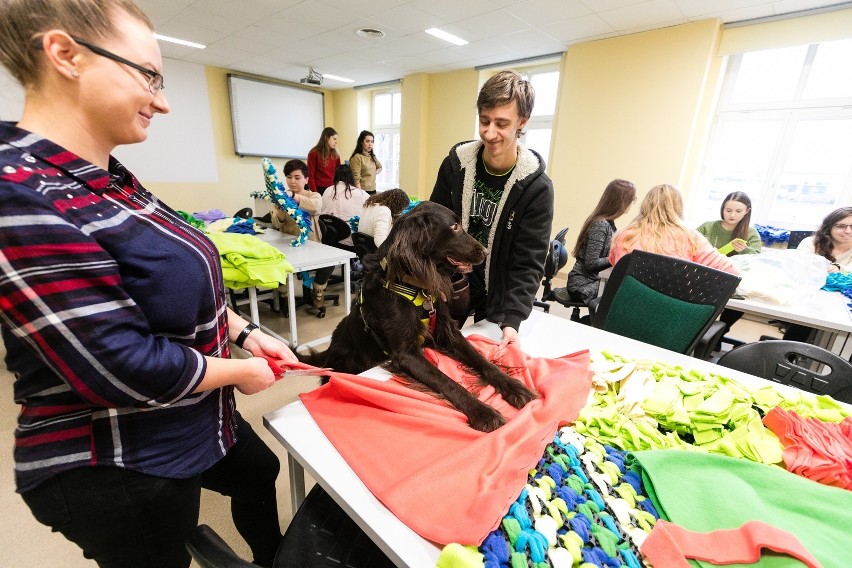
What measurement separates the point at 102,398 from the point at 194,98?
28.3ft

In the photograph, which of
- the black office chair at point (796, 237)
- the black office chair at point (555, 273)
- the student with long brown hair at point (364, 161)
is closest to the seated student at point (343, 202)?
the student with long brown hair at point (364, 161)

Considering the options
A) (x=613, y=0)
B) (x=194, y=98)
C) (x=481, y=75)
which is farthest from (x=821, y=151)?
(x=194, y=98)

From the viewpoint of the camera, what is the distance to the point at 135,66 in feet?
1.98

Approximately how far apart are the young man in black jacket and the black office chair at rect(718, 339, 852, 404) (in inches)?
32.0

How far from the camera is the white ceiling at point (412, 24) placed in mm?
3885

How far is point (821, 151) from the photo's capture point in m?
4.22

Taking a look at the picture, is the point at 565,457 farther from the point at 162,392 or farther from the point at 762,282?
the point at 762,282

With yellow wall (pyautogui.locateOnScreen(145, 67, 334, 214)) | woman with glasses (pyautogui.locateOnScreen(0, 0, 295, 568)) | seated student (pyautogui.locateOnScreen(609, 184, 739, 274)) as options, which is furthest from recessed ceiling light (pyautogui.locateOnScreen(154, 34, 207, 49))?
seated student (pyautogui.locateOnScreen(609, 184, 739, 274))

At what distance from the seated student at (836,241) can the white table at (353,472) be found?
257 centimetres

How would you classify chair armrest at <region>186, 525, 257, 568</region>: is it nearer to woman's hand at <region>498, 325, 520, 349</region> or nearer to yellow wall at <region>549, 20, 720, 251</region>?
woman's hand at <region>498, 325, 520, 349</region>

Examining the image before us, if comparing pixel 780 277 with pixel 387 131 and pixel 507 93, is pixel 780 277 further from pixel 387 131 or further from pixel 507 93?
pixel 387 131

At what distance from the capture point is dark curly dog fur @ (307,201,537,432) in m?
1.15

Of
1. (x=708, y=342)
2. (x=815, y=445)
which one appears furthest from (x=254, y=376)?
(x=708, y=342)

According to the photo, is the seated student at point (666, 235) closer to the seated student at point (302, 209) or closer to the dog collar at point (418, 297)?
the dog collar at point (418, 297)
